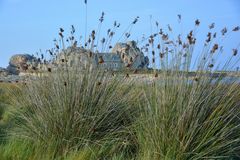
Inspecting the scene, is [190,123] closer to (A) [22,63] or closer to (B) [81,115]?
(B) [81,115]

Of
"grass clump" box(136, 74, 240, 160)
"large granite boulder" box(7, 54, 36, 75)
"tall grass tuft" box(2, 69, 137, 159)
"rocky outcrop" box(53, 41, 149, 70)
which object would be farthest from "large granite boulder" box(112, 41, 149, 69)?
"large granite boulder" box(7, 54, 36, 75)

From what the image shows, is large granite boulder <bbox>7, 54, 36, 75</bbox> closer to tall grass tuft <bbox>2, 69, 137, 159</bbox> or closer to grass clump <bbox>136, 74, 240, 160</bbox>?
tall grass tuft <bbox>2, 69, 137, 159</bbox>

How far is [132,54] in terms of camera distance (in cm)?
607

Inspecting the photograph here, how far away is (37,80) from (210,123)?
241cm

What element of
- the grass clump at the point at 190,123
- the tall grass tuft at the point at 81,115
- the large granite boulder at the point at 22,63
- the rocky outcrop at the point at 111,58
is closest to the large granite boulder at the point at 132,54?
the rocky outcrop at the point at 111,58

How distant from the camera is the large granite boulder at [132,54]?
5.89 m

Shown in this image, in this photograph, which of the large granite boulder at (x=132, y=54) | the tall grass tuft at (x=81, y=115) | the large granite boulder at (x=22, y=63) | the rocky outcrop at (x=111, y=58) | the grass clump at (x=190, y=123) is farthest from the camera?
the large granite boulder at (x=22, y=63)

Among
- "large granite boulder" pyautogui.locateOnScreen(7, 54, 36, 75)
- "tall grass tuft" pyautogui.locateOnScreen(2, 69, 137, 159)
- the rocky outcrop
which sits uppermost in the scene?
the rocky outcrop

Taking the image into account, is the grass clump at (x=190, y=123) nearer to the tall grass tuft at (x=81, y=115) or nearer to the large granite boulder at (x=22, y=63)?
the tall grass tuft at (x=81, y=115)

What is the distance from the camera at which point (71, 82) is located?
5.27m

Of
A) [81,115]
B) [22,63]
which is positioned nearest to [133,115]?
[81,115]

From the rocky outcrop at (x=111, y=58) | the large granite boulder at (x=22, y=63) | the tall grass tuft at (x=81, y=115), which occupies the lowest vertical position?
the tall grass tuft at (x=81, y=115)

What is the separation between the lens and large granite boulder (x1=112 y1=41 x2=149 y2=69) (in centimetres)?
589

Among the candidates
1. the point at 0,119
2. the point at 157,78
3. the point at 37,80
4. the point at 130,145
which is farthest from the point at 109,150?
the point at 0,119
